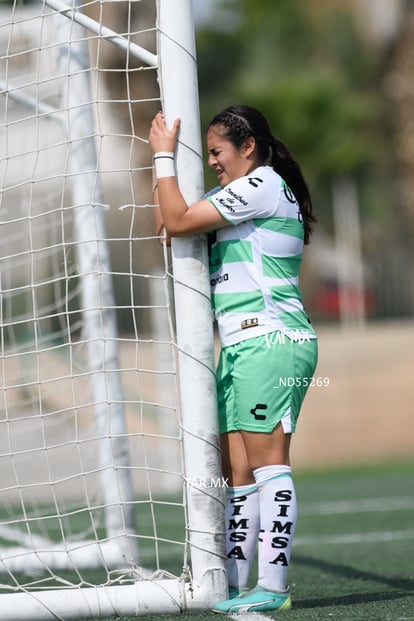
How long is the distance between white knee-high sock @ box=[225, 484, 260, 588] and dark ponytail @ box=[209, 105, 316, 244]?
1.05 m

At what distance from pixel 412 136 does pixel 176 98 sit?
20912 mm

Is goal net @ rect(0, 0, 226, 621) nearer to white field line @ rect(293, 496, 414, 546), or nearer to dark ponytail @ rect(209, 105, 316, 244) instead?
dark ponytail @ rect(209, 105, 316, 244)

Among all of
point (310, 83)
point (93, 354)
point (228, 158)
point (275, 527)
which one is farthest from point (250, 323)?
point (310, 83)

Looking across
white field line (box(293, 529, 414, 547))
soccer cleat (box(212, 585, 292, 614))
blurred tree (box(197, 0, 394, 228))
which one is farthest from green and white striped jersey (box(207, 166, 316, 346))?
blurred tree (box(197, 0, 394, 228))

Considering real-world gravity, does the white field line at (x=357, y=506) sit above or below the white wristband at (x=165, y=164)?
below

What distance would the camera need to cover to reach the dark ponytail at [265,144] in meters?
4.29

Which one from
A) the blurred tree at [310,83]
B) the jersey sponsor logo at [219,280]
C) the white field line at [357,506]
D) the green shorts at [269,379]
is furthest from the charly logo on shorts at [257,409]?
the blurred tree at [310,83]

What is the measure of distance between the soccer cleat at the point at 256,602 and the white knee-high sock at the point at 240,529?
128 millimetres

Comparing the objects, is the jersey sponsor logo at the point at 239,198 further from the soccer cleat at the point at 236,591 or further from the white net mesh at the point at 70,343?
the soccer cleat at the point at 236,591

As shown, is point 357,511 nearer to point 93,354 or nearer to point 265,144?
point 93,354

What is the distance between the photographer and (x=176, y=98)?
167 inches

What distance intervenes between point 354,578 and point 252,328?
1.72 m

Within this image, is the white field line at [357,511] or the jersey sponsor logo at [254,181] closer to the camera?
the jersey sponsor logo at [254,181]

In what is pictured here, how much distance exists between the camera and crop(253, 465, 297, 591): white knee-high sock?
4152mm
